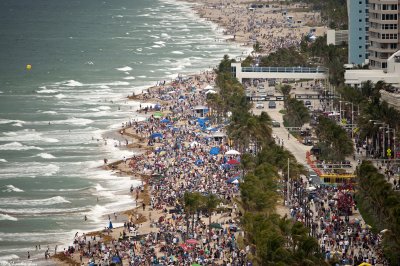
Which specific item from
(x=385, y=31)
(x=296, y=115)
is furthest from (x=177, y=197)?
(x=385, y=31)

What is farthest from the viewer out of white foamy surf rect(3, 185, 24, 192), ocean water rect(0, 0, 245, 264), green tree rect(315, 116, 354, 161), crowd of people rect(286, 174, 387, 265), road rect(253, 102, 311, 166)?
white foamy surf rect(3, 185, 24, 192)

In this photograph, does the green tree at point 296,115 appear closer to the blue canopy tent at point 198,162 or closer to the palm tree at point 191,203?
the blue canopy tent at point 198,162

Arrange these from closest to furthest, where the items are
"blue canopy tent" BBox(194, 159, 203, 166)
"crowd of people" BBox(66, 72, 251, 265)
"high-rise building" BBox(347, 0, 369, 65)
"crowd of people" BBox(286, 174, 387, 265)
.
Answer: "crowd of people" BBox(286, 174, 387, 265)
"crowd of people" BBox(66, 72, 251, 265)
"blue canopy tent" BBox(194, 159, 203, 166)
"high-rise building" BBox(347, 0, 369, 65)

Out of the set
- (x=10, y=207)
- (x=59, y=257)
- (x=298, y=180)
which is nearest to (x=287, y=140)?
(x=298, y=180)

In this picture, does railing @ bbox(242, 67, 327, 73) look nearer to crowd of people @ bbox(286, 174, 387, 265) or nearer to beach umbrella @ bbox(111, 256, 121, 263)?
crowd of people @ bbox(286, 174, 387, 265)

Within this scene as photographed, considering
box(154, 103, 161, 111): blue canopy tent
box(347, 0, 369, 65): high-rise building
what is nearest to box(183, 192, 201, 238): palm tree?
box(154, 103, 161, 111): blue canopy tent

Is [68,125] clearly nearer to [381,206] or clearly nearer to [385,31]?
[385,31]
